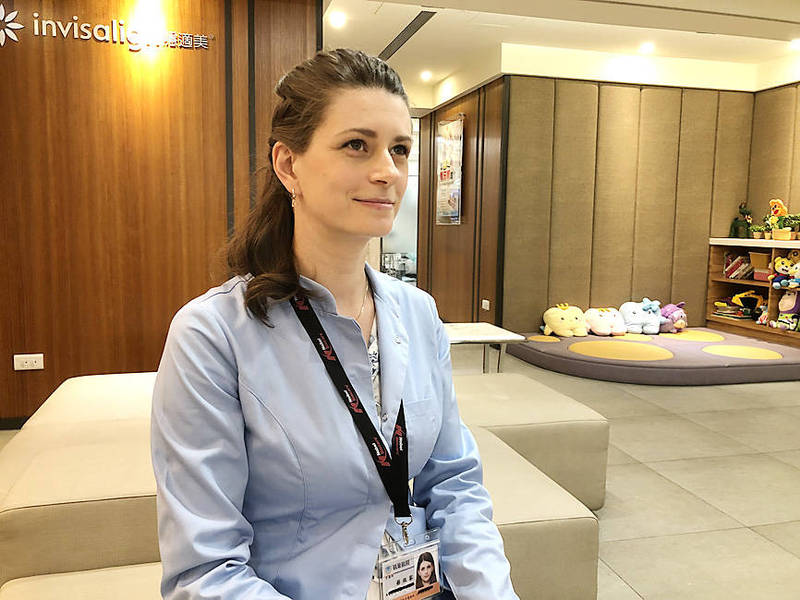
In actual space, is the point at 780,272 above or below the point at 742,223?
below

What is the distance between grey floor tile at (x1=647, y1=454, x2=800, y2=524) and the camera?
123 inches

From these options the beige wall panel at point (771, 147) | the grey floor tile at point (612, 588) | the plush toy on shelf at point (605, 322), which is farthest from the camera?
the beige wall panel at point (771, 147)

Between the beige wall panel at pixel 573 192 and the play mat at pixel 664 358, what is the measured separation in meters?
0.72

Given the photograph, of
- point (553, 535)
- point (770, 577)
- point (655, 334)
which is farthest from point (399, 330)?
point (655, 334)

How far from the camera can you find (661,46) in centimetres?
694

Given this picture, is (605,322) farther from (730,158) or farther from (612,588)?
(612,588)

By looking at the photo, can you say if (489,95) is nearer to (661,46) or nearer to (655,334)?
(661,46)

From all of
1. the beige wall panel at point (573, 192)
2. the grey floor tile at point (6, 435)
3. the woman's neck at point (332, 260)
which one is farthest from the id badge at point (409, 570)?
the beige wall panel at point (573, 192)

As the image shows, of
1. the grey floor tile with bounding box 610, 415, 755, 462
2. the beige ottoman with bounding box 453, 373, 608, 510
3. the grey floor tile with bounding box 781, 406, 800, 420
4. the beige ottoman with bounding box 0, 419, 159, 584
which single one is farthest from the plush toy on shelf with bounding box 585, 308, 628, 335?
the beige ottoman with bounding box 0, 419, 159, 584

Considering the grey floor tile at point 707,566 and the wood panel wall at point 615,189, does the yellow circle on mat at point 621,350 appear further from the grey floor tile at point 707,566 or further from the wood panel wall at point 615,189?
the grey floor tile at point 707,566

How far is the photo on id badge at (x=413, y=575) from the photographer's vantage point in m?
1.21

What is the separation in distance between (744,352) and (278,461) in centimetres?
606

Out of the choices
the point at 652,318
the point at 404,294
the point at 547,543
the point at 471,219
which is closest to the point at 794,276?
the point at 652,318

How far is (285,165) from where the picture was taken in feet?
4.17
